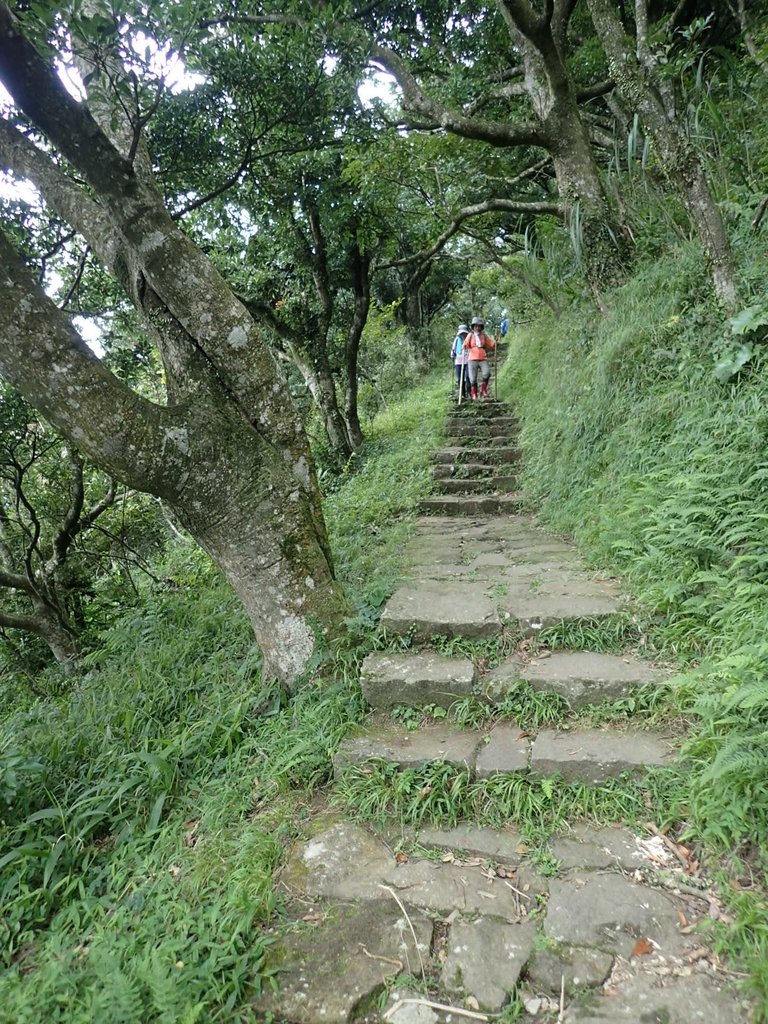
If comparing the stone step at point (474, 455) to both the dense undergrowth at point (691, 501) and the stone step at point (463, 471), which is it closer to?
the stone step at point (463, 471)

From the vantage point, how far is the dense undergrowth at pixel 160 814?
6.12 ft

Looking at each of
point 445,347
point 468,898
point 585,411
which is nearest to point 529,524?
point 585,411

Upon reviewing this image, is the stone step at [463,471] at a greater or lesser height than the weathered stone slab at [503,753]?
greater

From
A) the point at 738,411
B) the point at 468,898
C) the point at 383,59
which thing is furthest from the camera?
the point at 383,59

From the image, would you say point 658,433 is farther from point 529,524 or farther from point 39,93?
point 39,93

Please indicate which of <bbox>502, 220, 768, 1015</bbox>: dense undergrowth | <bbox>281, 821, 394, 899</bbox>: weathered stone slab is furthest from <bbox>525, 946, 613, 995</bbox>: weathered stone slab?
<bbox>281, 821, 394, 899</bbox>: weathered stone slab

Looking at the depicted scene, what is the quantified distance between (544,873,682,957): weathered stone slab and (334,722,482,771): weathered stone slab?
→ 2.15ft

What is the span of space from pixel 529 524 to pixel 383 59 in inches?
243

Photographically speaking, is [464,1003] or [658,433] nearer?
[464,1003]

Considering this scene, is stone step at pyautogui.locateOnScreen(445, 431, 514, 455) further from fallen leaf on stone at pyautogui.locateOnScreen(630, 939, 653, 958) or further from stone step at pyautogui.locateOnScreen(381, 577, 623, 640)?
fallen leaf on stone at pyautogui.locateOnScreen(630, 939, 653, 958)

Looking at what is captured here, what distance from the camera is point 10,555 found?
629 centimetres

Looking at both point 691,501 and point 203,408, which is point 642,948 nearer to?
point 691,501

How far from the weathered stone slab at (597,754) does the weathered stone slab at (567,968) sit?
0.72 m

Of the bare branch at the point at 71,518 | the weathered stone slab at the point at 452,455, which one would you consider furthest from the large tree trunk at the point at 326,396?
the bare branch at the point at 71,518
